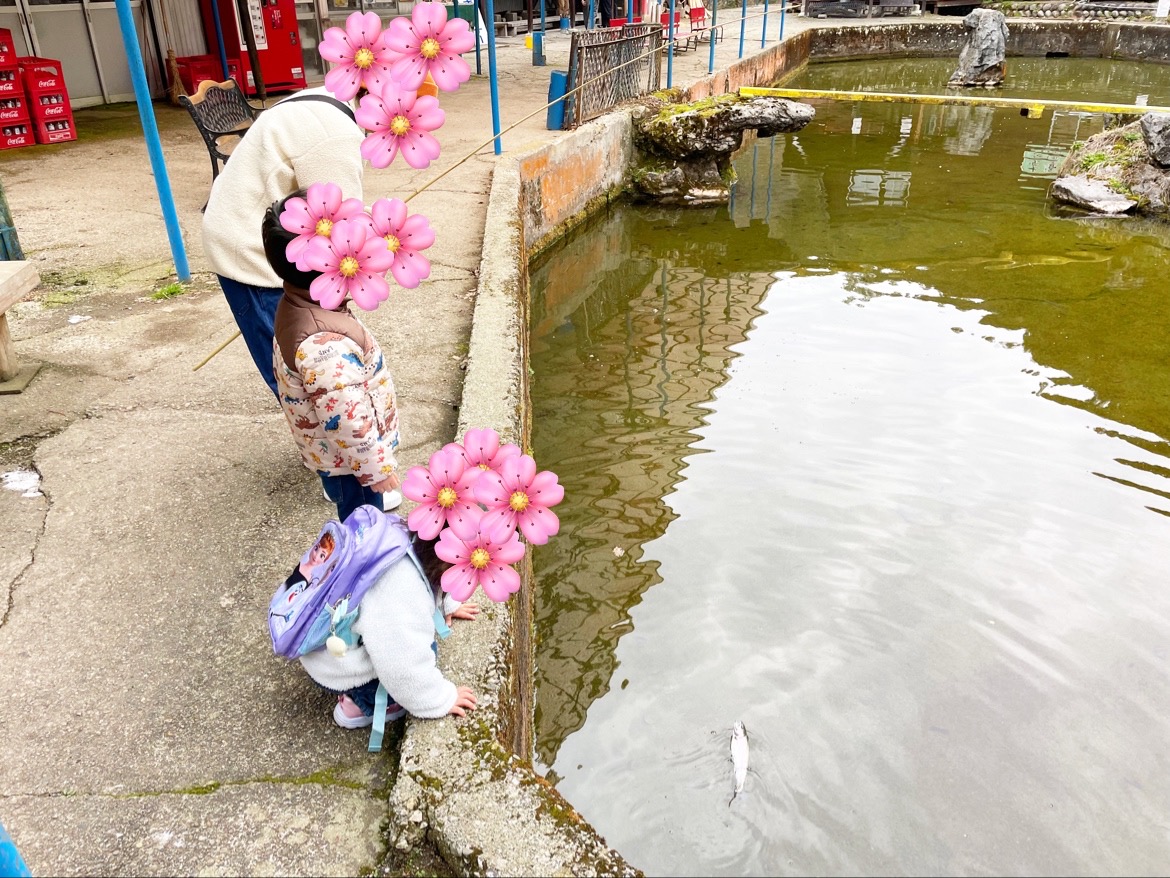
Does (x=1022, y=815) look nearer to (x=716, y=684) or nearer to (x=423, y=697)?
(x=716, y=684)

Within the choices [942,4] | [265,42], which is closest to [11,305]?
[265,42]

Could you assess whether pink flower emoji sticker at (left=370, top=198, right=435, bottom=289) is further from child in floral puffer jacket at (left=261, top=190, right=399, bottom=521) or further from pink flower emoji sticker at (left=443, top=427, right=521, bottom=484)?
child in floral puffer jacket at (left=261, top=190, right=399, bottom=521)

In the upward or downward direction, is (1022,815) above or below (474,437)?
below

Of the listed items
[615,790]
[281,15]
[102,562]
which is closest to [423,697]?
[615,790]

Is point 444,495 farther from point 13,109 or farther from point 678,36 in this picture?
point 678,36

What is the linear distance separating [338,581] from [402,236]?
29.1 inches

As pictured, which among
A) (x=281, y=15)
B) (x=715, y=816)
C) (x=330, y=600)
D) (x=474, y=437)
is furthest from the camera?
(x=281, y=15)

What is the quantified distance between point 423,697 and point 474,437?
0.65m

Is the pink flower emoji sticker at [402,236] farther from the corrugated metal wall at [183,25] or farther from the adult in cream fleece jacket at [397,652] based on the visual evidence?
the corrugated metal wall at [183,25]

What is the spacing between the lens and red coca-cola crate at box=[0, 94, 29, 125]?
758 centimetres

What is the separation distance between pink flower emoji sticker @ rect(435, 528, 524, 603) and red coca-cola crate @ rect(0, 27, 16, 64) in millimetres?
7965

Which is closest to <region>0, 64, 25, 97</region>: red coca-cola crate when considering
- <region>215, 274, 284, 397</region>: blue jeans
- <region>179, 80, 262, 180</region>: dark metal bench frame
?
<region>179, 80, 262, 180</region>: dark metal bench frame

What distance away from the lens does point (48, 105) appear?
7.87m

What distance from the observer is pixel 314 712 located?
206 cm
